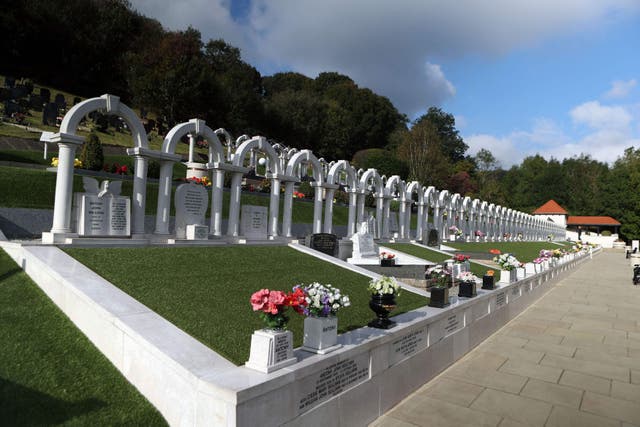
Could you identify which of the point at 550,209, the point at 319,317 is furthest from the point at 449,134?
the point at 319,317

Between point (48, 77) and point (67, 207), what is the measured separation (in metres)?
47.3

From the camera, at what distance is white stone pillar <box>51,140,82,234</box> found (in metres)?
8.91

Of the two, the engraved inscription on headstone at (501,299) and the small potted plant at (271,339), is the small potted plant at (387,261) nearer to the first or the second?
the engraved inscription on headstone at (501,299)

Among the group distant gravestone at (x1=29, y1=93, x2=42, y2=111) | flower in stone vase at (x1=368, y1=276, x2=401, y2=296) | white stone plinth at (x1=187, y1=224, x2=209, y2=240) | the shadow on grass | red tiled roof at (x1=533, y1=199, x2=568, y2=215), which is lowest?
the shadow on grass

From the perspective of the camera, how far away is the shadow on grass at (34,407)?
370 centimetres

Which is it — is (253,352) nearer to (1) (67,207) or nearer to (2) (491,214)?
(1) (67,207)

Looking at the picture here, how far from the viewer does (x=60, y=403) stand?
393cm

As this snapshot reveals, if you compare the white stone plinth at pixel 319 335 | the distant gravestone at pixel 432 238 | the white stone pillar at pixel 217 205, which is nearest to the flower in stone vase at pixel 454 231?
the distant gravestone at pixel 432 238

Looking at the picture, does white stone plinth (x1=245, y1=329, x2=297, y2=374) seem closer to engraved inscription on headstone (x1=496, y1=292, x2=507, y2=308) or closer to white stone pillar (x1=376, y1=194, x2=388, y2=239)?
engraved inscription on headstone (x1=496, y1=292, x2=507, y2=308)

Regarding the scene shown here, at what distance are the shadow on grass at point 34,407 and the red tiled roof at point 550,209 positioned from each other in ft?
312

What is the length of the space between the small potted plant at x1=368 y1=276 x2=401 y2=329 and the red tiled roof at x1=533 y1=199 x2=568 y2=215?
91595 millimetres

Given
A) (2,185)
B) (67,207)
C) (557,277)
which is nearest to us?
(67,207)

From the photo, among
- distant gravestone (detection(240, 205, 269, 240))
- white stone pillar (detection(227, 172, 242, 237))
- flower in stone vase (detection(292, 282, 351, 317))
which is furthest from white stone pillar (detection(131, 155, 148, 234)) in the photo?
flower in stone vase (detection(292, 282, 351, 317))

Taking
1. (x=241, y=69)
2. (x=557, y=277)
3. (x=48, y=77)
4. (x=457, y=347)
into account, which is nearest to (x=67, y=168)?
(x=457, y=347)
